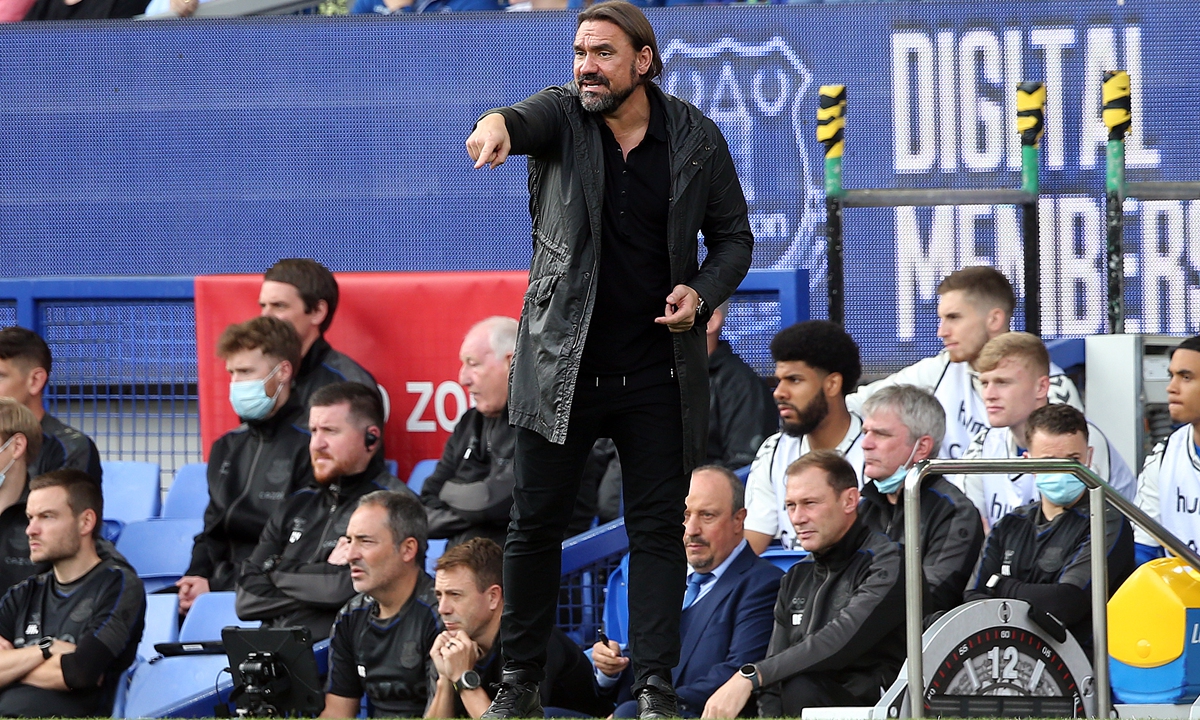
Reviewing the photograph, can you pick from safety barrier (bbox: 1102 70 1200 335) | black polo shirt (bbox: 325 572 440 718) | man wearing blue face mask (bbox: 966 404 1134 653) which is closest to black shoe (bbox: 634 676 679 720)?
man wearing blue face mask (bbox: 966 404 1134 653)

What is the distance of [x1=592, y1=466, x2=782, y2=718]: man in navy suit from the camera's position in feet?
18.8

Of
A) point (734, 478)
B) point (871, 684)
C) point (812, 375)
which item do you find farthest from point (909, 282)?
point (871, 684)

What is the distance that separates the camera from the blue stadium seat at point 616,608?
611cm

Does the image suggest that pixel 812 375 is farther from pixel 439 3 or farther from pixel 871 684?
pixel 439 3

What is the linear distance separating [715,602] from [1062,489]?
4.15 ft

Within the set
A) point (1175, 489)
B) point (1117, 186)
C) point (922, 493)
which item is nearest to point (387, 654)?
point (922, 493)

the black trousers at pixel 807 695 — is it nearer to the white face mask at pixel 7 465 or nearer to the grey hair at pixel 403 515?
the grey hair at pixel 403 515

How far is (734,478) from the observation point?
606 centimetres

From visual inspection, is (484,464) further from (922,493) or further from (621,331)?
(621,331)

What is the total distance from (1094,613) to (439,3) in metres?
5.43

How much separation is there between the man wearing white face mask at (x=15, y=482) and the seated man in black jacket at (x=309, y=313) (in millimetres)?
1117

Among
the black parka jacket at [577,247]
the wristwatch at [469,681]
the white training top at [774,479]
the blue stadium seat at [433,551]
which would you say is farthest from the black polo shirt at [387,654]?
the black parka jacket at [577,247]

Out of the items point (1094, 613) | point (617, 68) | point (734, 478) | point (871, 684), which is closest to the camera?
point (617, 68)

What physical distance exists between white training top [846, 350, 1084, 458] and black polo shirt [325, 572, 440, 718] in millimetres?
1969
